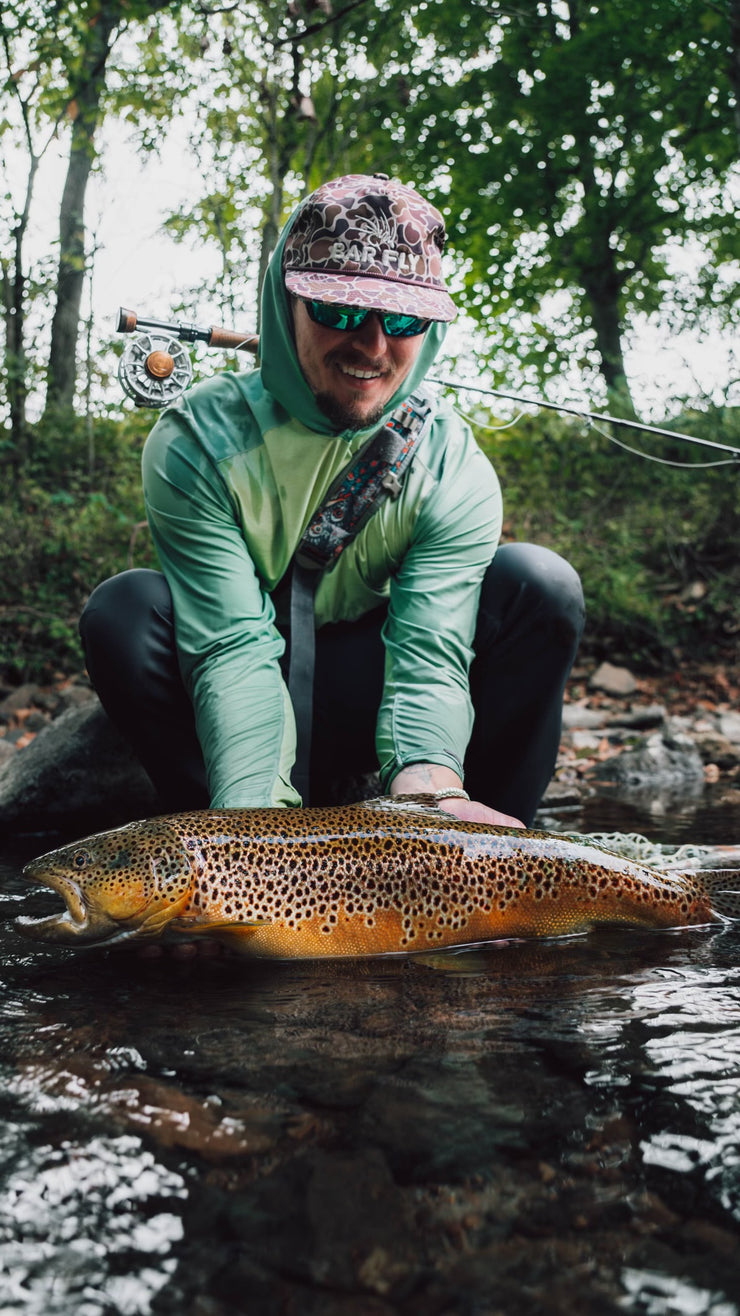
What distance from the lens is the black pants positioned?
3.25 meters

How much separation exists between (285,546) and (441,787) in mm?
936

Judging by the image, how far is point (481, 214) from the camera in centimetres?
1517

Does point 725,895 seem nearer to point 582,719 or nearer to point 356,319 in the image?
point 356,319

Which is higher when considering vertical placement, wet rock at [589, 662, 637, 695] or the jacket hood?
the jacket hood

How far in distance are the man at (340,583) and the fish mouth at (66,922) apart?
0.54 metres

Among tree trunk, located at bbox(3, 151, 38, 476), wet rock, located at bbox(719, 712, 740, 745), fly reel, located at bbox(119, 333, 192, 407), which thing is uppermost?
tree trunk, located at bbox(3, 151, 38, 476)

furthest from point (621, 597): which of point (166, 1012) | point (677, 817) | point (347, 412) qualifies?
point (166, 1012)

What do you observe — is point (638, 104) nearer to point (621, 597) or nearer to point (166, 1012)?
point (621, 597)

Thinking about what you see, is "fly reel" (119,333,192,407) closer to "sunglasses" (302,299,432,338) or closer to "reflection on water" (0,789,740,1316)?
"sunglasses" (302,299,432,338)

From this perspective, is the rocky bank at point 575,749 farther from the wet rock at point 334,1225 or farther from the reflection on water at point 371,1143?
the wet rock at point 334,1225

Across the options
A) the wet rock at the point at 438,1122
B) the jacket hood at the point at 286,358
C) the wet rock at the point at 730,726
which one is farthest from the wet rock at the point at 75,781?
the wet rock at the point at 730,726

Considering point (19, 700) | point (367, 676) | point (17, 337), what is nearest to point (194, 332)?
point (367, 676)

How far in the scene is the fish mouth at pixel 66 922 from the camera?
219 cm

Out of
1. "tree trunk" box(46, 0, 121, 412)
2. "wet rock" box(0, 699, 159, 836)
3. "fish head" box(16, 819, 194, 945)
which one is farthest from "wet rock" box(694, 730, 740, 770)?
"tree trunk" box(46, 0, 121, 412)
